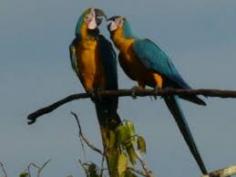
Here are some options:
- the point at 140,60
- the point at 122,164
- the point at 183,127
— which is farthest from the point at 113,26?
the point at 122,164

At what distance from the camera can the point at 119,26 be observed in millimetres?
6777

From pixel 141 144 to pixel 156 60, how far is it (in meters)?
3.53

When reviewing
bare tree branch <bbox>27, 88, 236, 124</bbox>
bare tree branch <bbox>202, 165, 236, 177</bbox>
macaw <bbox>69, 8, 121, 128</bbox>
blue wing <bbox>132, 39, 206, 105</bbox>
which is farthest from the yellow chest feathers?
bare tree branch <bbox>202, 165, 236, 177</bbox>

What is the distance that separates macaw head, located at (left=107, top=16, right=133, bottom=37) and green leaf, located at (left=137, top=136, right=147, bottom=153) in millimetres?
3414

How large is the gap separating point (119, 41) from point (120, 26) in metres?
0.14

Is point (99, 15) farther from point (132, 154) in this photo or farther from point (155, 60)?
point (132, 154)

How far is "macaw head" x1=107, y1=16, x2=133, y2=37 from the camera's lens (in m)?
6.77

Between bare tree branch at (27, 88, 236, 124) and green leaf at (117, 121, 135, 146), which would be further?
green leaf at (117, 121, 135, 146)

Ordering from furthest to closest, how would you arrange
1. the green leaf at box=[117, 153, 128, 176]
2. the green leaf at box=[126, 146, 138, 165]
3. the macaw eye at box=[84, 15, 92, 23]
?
1. the macaw eye at box=[84, 15, 92, 23]
2. the green leaf at box=[126, 146, 138, 165]
3. the green leaf at box=[117, 153, 128, 176]

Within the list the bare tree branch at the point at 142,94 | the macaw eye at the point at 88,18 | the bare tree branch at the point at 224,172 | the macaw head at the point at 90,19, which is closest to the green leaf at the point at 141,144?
the bare tree branch at the point at 142,94

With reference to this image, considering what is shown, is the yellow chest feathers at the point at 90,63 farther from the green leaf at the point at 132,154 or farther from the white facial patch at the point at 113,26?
the green leaf at the point at 132,154

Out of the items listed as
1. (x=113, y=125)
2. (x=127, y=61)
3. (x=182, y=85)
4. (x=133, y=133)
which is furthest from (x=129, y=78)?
(x=133, y=133)

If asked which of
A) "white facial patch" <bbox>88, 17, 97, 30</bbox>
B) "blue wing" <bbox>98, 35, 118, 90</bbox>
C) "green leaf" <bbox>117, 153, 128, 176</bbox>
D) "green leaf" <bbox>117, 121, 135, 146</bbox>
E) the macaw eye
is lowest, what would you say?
"green leaf" <bbox>117, 153, 128, 176</bbox>

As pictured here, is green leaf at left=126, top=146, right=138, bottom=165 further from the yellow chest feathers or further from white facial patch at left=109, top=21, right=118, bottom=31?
the yellow chest feathers
